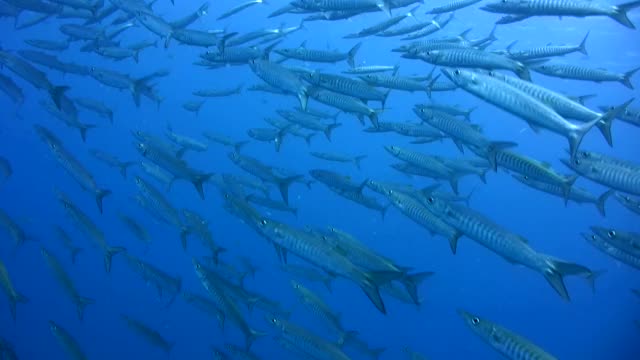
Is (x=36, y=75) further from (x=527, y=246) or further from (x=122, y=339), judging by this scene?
(x=122, y=339)

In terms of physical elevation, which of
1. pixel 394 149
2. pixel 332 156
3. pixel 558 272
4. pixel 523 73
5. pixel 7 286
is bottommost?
pixel 332 156

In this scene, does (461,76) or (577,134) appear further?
(461,76)

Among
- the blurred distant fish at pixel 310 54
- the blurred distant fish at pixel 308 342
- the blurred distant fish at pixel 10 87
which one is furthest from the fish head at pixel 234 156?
the blurred distant fish at pixel 10 87

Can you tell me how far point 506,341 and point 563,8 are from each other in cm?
341

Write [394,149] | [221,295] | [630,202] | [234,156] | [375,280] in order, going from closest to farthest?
[375,280], [221,295], [630,202], [394,149], [234,156]

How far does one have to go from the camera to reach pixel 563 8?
5016 mm

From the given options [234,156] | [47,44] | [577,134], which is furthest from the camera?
[47,44]

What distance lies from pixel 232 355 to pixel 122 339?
9.46 m

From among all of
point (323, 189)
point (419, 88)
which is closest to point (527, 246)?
point (419, 88)

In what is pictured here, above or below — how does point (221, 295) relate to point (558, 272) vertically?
below

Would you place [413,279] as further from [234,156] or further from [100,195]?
[234,156]

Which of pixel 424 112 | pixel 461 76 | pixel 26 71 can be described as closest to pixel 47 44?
pixel 26 71

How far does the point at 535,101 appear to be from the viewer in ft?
13.7

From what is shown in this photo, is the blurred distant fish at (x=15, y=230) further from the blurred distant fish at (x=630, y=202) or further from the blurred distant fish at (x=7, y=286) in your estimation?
the blurred distant fish at (x=630, y=202)
